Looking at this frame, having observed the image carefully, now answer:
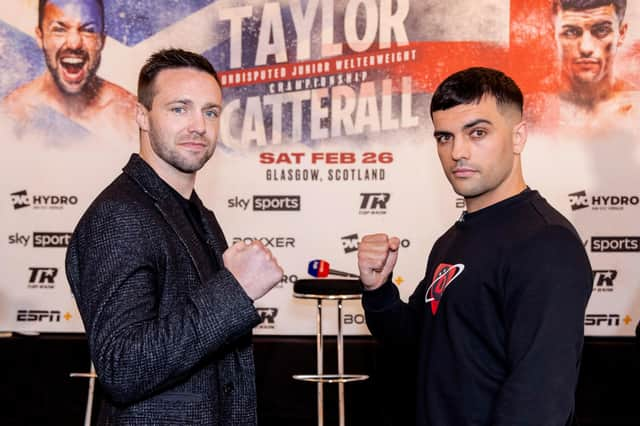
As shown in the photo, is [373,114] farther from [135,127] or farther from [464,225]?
[464,225]

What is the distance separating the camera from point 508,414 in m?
1.67

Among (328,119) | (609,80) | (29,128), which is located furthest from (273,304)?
(609,80)

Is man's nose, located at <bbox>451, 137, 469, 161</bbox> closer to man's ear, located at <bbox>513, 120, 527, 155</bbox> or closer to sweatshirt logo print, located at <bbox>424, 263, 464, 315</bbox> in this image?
man's ear, located at <bbox>513, 120, 527, 155</bbox>

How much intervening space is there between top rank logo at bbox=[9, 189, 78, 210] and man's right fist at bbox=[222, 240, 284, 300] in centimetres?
309

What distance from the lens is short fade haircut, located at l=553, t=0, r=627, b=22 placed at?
4.21m

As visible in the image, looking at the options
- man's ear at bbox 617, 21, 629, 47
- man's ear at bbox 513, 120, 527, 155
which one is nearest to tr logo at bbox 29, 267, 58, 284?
man's ear at bbox 513, 120, 527, 155

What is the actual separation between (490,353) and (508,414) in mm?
182

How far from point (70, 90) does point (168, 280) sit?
3.13 m

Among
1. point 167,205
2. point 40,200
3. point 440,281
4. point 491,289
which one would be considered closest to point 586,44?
point 440,281

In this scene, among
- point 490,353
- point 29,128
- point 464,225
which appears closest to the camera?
point 490,353

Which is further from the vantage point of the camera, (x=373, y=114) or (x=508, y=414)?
(x=373, y=114)

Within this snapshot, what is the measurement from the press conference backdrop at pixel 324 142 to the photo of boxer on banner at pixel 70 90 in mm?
22

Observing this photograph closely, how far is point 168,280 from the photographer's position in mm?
1693

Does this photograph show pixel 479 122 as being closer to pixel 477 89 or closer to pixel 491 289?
pixel 477 89
